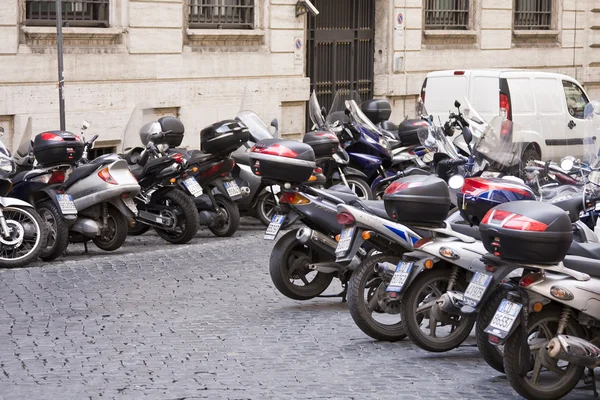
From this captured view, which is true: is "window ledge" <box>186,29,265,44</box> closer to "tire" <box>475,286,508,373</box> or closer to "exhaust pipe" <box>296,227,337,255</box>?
"exhaust pipe" <box>296,227,337,255</box>

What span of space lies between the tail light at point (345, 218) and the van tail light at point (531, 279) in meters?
1.89

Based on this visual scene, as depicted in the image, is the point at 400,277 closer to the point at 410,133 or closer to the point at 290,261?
the point at 290,261

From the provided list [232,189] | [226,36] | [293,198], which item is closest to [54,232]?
[232,189]

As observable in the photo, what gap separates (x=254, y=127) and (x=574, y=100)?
292 inches

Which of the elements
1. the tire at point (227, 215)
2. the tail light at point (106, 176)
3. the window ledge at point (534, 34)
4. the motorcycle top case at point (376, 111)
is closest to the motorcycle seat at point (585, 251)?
the tail light at point (106, 176)

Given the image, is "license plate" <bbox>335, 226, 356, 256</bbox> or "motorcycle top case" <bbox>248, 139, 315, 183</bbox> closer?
"license plate" <bbox>335, 226, 356, 256</bbox>

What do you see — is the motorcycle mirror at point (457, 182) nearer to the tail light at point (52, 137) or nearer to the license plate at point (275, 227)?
the license plate at point (275, 227)

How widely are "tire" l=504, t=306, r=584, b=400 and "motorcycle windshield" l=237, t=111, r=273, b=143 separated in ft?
23.1

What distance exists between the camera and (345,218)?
8.35 metres

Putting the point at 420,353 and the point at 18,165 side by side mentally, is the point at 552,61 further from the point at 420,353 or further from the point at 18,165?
the point at 420,353

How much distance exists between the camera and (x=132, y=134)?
1316 cm

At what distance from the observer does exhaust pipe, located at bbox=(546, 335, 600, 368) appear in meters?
6.53

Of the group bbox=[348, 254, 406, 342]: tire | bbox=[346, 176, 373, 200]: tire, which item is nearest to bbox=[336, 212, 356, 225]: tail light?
bbox=[348, 254, 406, 342]: tire

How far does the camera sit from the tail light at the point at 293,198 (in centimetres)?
914
